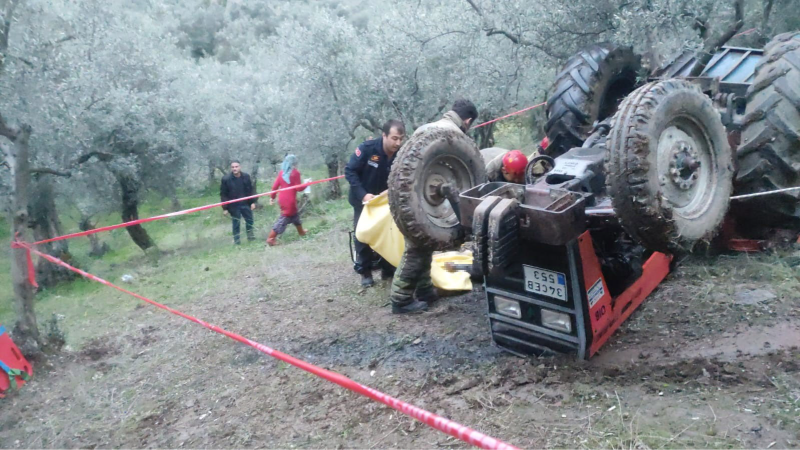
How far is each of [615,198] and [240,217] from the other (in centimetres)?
911

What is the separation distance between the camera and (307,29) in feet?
48.2

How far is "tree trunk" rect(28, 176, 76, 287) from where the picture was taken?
1012 cm

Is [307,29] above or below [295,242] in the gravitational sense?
above

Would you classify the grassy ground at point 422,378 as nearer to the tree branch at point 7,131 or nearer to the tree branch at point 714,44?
the tree branch at point 714,44

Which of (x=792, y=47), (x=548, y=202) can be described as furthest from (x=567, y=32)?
(x=548, y=202)

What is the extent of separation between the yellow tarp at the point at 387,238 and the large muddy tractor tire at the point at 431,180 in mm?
1255

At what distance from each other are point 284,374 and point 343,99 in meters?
10.7

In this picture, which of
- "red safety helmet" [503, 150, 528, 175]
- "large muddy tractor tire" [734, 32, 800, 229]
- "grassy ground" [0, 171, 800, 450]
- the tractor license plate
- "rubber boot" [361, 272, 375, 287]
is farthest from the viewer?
"rubber boot" [361, 272, 375, 287]

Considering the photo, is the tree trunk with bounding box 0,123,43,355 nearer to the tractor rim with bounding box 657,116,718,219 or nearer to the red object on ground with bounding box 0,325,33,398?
the red object on ground with bounding box 0,325,33,398

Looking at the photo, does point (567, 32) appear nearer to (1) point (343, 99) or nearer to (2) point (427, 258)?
(2) point (427, 258)

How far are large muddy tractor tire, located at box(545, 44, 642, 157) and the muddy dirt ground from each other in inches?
62.0

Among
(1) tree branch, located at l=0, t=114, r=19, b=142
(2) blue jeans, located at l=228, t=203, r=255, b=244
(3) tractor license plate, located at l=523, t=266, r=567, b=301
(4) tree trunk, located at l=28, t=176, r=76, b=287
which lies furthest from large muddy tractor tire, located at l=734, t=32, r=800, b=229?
(4) tree trunk, located at l=28, t=176, r=76, b=287

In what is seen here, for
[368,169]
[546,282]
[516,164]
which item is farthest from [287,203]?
[546,282]

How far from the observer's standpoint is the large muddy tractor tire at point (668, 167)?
2580 millimetres
